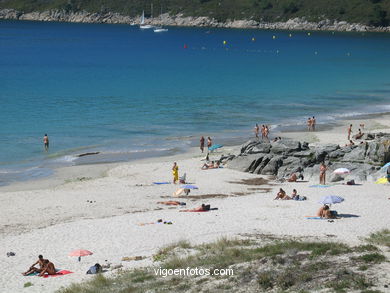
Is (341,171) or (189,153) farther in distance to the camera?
(189,153)

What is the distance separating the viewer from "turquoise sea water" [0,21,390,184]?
4669cm

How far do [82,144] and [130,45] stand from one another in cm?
10138

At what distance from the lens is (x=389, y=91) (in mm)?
76750

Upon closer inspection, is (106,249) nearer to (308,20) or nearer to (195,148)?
(195,148)

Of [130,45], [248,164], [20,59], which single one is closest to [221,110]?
[248,164]

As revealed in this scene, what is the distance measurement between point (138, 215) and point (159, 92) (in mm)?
45992

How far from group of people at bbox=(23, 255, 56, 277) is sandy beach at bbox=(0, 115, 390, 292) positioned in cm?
27

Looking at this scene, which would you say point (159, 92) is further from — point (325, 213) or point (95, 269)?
point (95, 269)

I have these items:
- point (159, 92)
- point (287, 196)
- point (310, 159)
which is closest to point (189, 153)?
point (310, 159)

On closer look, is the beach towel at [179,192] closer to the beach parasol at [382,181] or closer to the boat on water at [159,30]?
the beach parasol at [382,181]

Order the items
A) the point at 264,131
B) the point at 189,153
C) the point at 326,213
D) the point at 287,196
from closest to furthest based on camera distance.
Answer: the point at 326,213, the point at 287,196, the point at 189,153, the point at 264,131

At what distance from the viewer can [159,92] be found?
2844 inches

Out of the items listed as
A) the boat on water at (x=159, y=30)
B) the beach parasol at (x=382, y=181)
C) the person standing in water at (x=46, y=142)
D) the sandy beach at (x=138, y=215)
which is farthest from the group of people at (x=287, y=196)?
the boat on water at (x=159, y=30)

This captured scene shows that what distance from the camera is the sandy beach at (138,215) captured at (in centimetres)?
Result: 2203
